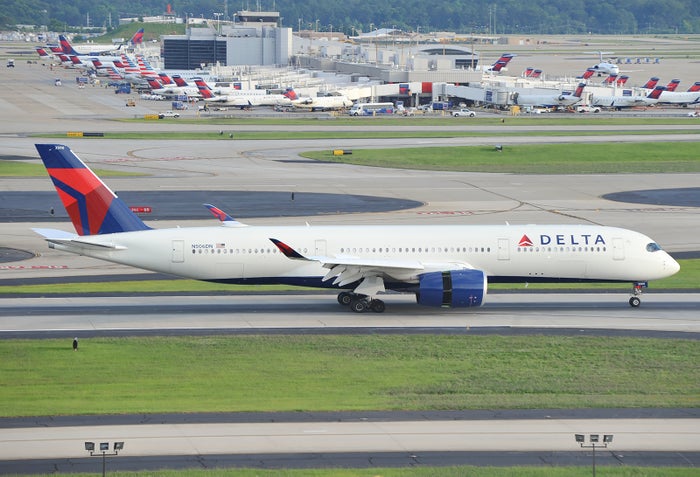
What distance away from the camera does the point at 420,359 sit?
44.4 m

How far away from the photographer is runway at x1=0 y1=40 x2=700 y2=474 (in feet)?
109

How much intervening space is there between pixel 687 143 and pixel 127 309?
9281 centimetres

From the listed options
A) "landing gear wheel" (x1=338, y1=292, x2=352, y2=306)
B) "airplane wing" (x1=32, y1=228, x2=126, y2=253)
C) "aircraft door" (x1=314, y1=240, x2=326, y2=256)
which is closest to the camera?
"airplane wing" (x1=32, y1=228, x2=126, y2=253)

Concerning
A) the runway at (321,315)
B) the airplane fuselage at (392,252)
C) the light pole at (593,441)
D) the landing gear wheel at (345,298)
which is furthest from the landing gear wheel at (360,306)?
the light pole at (593,441)

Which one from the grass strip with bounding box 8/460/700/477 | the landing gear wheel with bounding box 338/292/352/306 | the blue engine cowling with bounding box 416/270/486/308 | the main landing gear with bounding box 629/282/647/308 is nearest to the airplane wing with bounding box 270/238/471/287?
the blue engine cowling with bounding box 416/270/486/308

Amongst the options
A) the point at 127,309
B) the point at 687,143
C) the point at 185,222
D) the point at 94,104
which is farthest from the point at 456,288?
the point at 94,104

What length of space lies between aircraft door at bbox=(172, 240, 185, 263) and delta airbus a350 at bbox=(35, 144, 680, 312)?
0.16 feet

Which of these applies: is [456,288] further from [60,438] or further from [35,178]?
[35,178]

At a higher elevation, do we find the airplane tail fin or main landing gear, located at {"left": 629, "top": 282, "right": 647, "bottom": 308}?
the airplane tail fin

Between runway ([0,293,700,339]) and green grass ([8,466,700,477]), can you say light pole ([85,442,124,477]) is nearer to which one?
green grass ([8,466,700,477])

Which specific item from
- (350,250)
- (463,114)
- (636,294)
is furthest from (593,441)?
(463,114)

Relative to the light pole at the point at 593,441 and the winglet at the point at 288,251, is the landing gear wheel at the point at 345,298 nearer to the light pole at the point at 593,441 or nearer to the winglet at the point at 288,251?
the winglet at the point at 288,251

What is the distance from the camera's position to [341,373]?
42094mm

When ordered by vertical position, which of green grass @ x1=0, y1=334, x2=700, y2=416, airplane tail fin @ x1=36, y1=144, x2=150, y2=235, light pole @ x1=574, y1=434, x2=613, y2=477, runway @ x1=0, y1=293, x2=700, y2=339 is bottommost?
runway @ x1=0, y1=293, x2=700, y2=339
